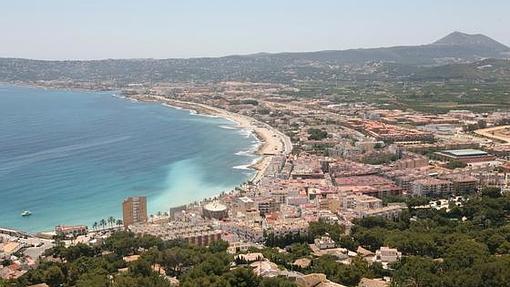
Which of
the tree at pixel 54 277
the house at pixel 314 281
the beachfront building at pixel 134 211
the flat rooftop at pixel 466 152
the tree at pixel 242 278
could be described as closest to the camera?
the tree at pixel 242 278

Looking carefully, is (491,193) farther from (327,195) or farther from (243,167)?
(243,167)

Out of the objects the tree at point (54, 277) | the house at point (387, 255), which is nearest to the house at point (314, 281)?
the house at point (387, 255)

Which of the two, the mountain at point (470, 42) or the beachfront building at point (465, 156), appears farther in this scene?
the mountain at point (470, 42)

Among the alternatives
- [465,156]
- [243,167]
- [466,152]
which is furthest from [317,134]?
[465,156]

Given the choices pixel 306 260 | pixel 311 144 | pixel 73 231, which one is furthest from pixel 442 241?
pixel 311 144

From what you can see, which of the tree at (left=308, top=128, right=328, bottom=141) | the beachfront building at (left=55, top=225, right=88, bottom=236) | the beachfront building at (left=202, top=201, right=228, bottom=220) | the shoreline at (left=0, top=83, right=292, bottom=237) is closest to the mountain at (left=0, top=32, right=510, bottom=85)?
the shoreline at (left=0, top=83, right=292, bottom=237)

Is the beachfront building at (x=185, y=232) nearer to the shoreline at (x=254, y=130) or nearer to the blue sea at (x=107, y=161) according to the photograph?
the blue sea at (x=107, y=161)
